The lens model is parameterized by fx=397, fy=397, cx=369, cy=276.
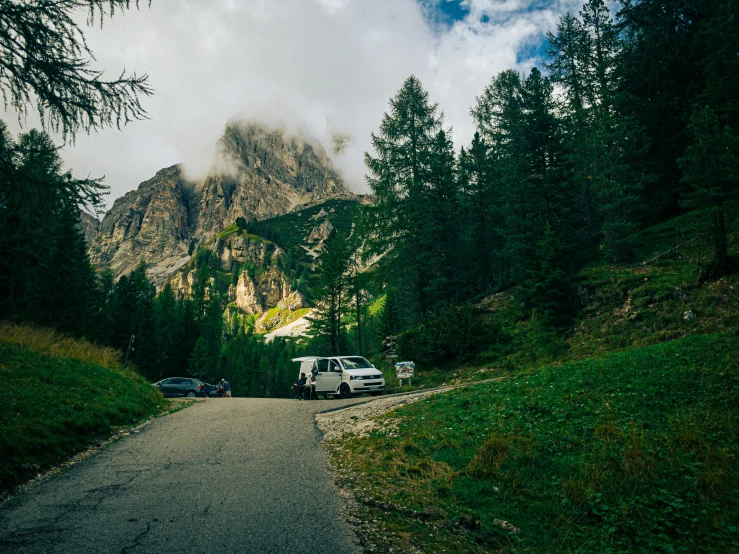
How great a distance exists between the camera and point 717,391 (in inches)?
265

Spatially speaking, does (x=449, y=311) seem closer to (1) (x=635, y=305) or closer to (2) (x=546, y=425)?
(1) (x=635, y=305)

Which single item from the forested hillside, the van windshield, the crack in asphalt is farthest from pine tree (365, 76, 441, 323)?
the crack in asphalt

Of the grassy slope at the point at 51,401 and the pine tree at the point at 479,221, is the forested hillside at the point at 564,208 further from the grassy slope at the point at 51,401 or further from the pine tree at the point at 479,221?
the grassy slope at the point at 51,401

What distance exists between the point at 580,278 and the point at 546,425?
17.5 meters

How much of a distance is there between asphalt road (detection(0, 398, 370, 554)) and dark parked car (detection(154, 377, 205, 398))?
24316 millimetres

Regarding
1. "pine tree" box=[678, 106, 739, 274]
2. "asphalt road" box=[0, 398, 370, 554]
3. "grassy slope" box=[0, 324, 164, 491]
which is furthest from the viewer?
"pine tree" box=[678, 106, 739, 274]

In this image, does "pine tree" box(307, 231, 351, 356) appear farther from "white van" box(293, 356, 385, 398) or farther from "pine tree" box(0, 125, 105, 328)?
"white van" box(293, 356, 385, 398)

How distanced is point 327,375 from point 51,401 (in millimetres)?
11803

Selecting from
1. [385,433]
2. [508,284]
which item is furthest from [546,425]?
[508,284]

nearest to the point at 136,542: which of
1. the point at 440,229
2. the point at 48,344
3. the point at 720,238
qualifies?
the point at 48,344

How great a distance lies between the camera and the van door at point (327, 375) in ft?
62.7

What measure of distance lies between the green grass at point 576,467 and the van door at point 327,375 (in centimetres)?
1033

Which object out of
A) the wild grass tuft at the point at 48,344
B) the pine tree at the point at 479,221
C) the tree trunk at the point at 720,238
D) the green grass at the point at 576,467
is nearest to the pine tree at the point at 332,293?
the pine tree at the point at 479,221

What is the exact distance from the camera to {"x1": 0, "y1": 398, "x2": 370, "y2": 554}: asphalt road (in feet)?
12.7
